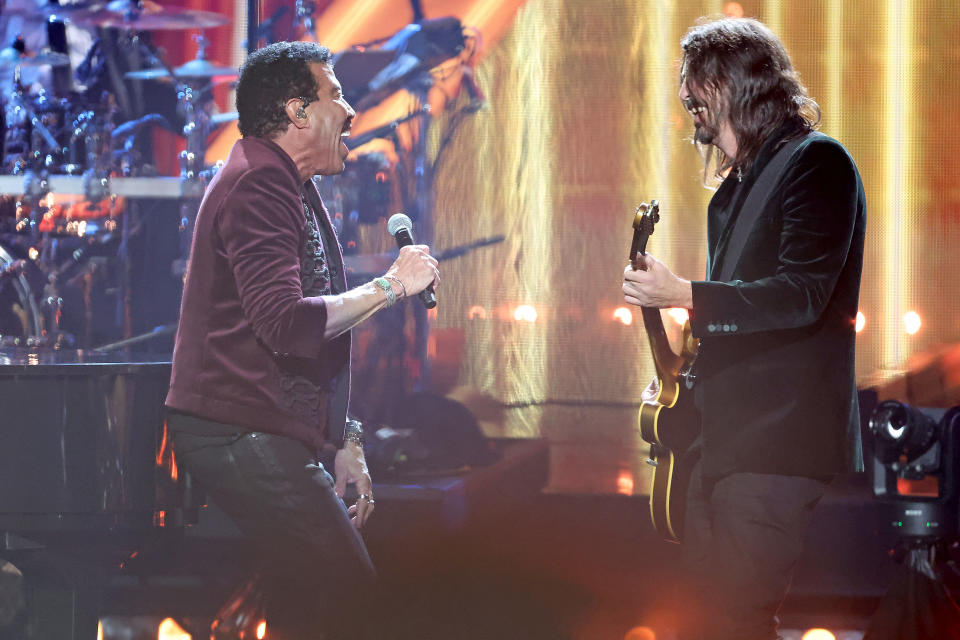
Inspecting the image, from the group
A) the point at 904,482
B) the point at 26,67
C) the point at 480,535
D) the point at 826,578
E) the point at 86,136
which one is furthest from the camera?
the point at 26,67

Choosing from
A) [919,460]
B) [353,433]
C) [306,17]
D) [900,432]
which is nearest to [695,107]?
[353,433]

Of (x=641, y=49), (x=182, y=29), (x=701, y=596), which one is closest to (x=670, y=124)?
(x=641, y=49)

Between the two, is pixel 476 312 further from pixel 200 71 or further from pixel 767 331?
pixel 767 331

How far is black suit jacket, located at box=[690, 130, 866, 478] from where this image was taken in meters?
1.73

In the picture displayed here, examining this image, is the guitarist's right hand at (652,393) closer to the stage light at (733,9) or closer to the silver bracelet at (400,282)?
the silver bracelet at (400,282)

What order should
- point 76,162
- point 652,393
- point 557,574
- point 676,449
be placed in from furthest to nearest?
point 76,162, point 557,574, point 652,393, point 676,449

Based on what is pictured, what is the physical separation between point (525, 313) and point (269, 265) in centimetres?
296

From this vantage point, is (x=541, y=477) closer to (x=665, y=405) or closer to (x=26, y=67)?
(x=665, y=405)

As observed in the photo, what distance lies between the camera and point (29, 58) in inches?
207

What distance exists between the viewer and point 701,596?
1864 mm

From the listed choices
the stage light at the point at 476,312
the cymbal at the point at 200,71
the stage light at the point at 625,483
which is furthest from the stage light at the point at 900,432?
the cymbal at the point at 200,71

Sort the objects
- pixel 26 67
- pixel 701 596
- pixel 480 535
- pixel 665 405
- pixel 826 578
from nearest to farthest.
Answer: pixel 701 596 < pixel 665 405 < pixel 826 578 < pixel 480 535 < pixel 26 67

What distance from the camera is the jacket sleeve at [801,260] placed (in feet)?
5.66

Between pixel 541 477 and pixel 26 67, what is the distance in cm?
392
